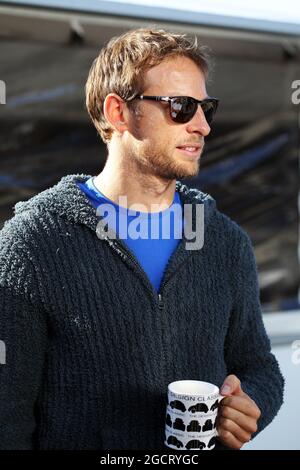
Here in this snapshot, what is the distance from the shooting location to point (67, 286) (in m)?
1.68

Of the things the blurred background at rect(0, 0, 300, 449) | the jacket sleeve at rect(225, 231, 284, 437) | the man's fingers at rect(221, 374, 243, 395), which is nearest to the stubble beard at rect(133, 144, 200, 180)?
the jacket sleeve at rect(225, 231, 284, 437)

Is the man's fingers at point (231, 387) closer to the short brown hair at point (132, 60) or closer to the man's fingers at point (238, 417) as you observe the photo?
the man's fingers at point (238, 417)

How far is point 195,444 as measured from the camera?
1.52m

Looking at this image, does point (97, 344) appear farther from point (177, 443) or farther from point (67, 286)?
point (177, 443)

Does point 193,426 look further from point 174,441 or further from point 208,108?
point 208,108

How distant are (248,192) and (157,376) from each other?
2252mm

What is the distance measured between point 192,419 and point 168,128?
71cm

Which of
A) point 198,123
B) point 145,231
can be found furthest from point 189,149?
point 145,231

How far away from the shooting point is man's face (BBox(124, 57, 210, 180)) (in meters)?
1.78

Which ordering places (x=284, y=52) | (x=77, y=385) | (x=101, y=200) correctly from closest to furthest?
(x=77, y=385), (x=101, y=200), (x=284, y=52)

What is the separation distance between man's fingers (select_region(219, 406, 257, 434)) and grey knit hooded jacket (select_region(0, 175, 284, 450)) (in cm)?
17

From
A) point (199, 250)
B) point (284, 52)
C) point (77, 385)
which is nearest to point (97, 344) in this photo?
point (77, 385)

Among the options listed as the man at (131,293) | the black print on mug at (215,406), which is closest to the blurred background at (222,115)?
the man at (131,293)
